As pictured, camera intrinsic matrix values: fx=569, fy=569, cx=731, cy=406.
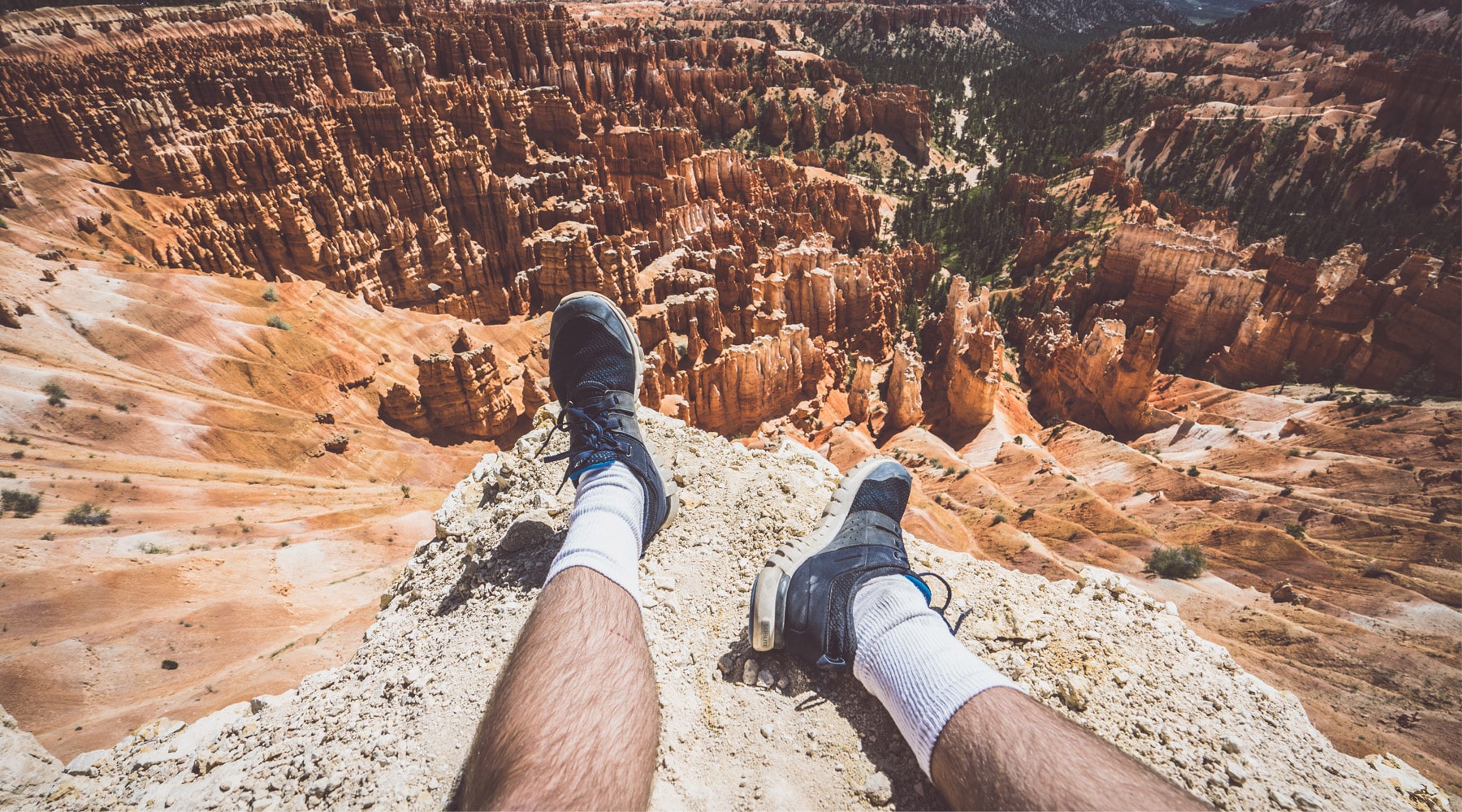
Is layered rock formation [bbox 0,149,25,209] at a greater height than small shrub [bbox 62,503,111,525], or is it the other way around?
layered rock formation [bbox 0,149,25,209]

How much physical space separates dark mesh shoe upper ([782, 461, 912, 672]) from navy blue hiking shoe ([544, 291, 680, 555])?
1333 mm

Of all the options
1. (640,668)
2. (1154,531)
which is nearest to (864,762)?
(640,668)

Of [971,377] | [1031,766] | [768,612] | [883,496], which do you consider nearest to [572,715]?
[768,612]

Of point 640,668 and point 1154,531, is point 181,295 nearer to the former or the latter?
point 640,668

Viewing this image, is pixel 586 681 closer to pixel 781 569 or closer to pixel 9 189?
pixel 781 569

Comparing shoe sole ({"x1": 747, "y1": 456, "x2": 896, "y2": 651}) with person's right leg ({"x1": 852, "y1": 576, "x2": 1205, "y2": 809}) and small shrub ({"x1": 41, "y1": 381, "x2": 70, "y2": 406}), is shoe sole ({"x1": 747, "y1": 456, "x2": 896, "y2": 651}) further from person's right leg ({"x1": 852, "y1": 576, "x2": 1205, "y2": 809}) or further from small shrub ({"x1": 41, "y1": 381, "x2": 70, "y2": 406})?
small shrub ({"x1": 41, "y1": 381, "x2": 70, "y2": 406})

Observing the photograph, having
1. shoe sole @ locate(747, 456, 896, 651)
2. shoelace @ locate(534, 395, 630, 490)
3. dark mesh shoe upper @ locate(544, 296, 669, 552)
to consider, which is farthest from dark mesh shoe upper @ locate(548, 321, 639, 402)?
shoe sole @ locate(747, 456, 896, 651)

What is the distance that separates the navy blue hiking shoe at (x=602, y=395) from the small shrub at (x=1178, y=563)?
12.9m

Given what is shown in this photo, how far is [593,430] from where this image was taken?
197 inches

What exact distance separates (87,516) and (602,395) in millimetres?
11062

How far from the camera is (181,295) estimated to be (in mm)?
17750

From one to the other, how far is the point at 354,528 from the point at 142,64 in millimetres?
49873

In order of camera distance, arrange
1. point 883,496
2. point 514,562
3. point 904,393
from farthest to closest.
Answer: point 904,393 < point 883,496 < point 514,562

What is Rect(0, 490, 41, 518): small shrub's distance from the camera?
9320mm
